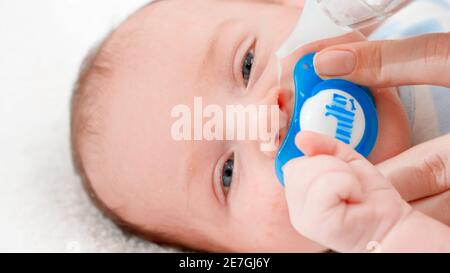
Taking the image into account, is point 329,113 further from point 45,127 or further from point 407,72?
point 45,127

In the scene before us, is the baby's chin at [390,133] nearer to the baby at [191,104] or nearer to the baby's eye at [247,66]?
the baby at [191,104]

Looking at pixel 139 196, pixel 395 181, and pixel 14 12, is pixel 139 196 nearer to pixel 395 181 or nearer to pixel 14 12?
pixel 395 181

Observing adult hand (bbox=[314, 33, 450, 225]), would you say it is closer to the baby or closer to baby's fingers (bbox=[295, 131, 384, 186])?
the baby

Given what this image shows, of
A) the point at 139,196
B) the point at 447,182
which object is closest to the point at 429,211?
the point at 447,182

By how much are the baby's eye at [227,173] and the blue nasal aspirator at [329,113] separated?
0.08 meters

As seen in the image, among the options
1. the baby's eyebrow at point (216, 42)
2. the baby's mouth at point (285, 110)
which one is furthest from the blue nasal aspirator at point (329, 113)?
the baby's eyebrow at point (216, 42)

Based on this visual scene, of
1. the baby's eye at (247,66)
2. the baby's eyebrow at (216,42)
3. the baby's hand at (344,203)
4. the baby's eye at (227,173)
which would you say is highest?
the baby's eyebrow at (216,42)

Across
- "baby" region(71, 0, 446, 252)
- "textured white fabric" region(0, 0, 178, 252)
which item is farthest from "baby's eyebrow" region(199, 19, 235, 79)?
"textured white fabric" region(0, 0, 178, 252)

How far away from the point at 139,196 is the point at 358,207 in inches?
17.1

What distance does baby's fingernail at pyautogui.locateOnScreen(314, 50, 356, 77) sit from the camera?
2.72 ft

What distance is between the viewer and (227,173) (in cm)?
92

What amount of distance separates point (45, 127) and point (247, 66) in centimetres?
52

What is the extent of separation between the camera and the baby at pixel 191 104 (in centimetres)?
88
